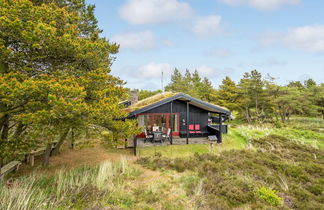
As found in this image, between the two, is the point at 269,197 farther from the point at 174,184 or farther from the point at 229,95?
the point at 229,95

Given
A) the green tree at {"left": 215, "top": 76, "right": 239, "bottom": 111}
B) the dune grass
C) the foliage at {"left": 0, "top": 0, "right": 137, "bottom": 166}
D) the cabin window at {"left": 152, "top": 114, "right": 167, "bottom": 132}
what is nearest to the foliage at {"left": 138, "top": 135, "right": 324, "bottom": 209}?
the dune grass

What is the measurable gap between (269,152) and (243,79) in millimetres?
19276

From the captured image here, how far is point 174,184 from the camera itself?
5.82 metres

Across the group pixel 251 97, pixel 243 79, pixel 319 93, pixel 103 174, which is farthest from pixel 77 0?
pixel 319 93

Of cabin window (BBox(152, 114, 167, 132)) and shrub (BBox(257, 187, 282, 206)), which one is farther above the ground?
cabin window (BBox(152, 114, 167, 132))

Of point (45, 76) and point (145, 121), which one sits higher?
point (45, 76)

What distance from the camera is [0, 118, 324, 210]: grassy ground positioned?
4.22m

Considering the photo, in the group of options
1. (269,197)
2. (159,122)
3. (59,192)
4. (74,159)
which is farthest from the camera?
(159,122)

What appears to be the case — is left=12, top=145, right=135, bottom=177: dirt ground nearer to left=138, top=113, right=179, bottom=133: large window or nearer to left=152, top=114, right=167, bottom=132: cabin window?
left=138, top=113, right=179, bottom=133: large window

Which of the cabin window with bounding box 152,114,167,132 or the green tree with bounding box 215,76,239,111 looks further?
the green tree with bounding box 215,76,239,111

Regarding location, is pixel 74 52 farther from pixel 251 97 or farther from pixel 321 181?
pixel 251 97

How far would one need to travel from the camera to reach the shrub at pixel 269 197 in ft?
15.4

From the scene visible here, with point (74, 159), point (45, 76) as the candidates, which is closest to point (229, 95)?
point (74, 159)

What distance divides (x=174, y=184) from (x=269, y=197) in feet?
9.60
